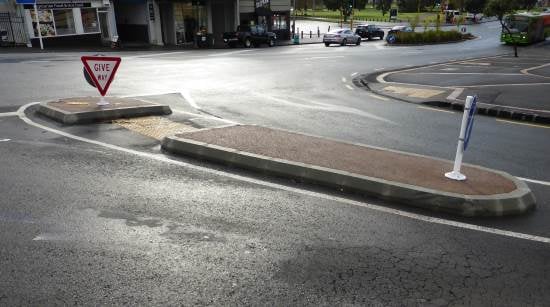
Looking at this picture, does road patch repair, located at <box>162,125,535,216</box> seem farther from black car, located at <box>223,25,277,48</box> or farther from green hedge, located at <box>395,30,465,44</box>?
green hedge, located at <box>395,30,465,44</box>

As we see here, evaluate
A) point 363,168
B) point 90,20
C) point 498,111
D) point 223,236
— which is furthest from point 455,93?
point 90,20

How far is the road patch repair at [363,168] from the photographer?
557 cm

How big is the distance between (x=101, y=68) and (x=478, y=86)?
1301cm

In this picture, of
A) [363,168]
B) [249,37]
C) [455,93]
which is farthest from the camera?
[249,37]

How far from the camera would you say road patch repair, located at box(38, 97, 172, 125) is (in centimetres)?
916

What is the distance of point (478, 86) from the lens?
16656 mm

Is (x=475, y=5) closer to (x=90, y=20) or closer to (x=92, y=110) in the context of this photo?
(x=90, y=20)

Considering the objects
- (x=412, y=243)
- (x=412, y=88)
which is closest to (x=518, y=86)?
(x=412, y=88)

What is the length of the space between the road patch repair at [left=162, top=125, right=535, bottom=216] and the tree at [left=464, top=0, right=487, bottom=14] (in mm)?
107487

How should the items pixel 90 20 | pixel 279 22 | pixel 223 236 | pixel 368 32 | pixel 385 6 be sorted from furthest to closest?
pixel 385 6 < pixel 368 32 < pixel 279 22 < pixel 90 20 < pixel 223 236

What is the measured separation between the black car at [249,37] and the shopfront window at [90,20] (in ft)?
31.7

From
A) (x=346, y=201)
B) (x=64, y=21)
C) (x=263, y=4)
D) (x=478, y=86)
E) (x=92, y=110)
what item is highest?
(x=263, y=4)

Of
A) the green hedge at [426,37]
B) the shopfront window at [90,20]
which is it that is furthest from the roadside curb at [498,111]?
the green hedge at [426,37]

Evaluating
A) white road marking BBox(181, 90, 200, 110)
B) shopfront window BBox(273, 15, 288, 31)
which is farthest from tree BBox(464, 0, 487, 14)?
white road marking BBox(181, 90, 200, 110)
